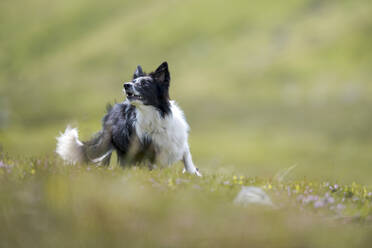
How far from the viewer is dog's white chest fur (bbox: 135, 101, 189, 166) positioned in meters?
11.5

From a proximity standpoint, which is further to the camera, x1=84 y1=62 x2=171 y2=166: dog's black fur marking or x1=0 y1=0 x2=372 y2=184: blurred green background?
x1=0 y1=0 x2=372 y2=184: blurred green background

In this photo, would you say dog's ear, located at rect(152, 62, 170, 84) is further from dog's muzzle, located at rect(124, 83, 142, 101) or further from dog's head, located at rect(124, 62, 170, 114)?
dog's muzzle, located at rect(124, 83, 142, 101)

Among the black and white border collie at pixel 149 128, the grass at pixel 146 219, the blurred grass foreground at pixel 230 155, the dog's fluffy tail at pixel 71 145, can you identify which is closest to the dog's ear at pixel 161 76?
the black and white border collie at pixel 149 128

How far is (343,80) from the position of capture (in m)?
161

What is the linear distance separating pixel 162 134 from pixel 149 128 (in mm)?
361

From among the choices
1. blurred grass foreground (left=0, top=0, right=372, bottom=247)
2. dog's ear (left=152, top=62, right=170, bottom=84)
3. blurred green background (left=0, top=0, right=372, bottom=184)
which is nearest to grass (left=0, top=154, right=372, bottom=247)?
blurred grass foreground (left=0, top=0, right=372, bottom=247)

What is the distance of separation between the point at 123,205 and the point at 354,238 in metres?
2.52

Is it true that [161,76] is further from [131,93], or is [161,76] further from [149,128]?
[149,128]

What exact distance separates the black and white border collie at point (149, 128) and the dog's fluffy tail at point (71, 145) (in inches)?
28.2

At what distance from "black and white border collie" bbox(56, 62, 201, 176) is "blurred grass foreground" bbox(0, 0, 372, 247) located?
3.17ft

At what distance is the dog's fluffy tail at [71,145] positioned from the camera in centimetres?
1264

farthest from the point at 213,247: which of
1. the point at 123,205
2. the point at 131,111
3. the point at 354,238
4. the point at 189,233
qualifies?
the point at 131,111

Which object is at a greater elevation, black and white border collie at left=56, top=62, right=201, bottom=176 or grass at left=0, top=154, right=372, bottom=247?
black and white border collie at left=56, top=62, right=201, bottom=176

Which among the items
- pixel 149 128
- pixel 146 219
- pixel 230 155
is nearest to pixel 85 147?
pixel 149 128
